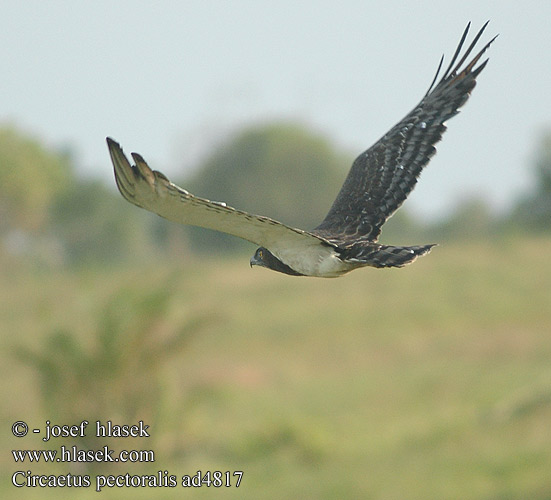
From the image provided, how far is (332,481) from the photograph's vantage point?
2389 centimetres

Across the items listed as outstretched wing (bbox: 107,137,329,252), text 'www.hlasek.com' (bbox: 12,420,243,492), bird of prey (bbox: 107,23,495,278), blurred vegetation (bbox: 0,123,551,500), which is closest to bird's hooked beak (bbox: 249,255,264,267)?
bird of prey (bbox: 107,23,495,278)

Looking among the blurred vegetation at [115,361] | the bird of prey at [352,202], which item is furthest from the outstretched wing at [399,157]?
the blurred vegetation at [115,361]

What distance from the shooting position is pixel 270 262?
702 centimetres

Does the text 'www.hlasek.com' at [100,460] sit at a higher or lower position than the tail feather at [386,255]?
higher

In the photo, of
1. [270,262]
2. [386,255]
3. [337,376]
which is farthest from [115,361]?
[337,376]

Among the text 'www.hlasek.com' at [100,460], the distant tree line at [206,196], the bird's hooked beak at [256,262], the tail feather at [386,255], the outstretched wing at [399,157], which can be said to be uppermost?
the distant tree line at [206,196]

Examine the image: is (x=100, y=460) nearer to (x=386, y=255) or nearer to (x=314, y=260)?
(x=314, y=260)

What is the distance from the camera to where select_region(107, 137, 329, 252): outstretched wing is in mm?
5688

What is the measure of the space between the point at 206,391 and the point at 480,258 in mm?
26942

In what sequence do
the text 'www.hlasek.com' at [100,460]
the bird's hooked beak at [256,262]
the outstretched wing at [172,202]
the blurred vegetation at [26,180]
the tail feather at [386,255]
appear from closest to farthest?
the outstretched wing at [172,202] → the tail feather at [386,255] → the bird's hooked beak at [256,262] → the text 'www.hlasek.com' at [100,460] → the blurred vegetation at [26,180]

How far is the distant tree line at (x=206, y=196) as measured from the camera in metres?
60.2

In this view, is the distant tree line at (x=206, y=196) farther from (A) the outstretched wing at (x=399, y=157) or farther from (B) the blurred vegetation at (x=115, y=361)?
(A) the outstretched wing at (x=399, y=157)

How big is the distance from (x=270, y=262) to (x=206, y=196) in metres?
57.7

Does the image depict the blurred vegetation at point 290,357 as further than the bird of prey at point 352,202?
Yes
